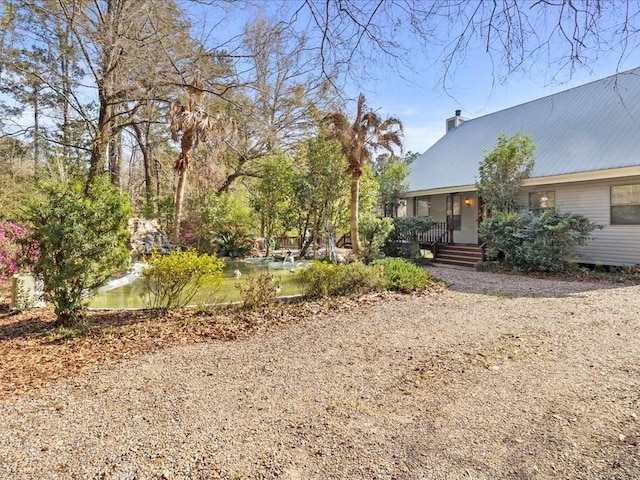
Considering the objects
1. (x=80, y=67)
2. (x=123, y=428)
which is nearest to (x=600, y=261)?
(x=123, y=428)

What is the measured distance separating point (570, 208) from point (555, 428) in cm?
1184

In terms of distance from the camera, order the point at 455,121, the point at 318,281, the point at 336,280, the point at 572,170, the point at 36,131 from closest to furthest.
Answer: the point at 318,281, the point at 336,280, the point at 36,131, the point at 572,170, the point at 455,121

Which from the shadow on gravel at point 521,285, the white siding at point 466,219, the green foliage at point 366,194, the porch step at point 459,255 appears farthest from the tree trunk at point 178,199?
the white siding at point 466,219

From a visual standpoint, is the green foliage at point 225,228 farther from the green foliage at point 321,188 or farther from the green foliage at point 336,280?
the green foliage at point 336,280

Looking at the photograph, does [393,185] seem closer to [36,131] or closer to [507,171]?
[507,171]

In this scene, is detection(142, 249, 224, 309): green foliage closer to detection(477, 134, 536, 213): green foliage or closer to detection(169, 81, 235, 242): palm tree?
detection(169, 81, 235, 242): palm tree

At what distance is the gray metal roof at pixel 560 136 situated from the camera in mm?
11445

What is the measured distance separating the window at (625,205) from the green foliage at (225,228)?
40.9ft

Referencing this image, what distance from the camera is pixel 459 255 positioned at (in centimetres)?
1414

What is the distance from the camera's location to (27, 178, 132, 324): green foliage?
5.13 m

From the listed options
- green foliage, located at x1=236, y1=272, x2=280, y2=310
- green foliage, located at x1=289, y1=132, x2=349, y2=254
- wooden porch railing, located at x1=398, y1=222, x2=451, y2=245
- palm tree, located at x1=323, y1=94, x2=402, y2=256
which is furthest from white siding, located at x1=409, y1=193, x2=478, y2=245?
green foliage, located at x1=236, y1=272, x2=280, y2=310

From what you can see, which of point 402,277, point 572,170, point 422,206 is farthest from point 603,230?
point 422,206

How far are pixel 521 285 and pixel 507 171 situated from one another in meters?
4.96

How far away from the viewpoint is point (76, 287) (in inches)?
210
